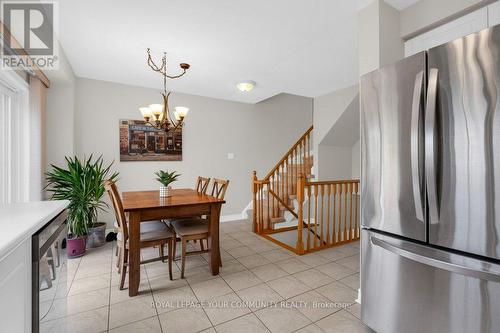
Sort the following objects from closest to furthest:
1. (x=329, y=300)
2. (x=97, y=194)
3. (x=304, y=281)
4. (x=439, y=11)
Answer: (x=439, y=11), (x=329, y=300), (x=304, y=281), (x=97, y=194)

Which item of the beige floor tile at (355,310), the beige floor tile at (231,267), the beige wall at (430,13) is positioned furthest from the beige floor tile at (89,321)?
the beige wall at (430,13)

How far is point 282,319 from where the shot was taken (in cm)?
182

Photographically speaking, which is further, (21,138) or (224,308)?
(21,138)

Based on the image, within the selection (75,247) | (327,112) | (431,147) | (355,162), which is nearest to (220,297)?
(431,147)

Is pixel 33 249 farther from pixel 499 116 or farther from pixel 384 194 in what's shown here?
pixel 499 116

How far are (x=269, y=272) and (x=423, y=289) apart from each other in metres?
1.55

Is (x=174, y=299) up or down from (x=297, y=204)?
down

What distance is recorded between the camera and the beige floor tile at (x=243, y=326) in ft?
5.57

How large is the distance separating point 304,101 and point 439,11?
14.4ft

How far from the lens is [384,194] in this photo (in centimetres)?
153

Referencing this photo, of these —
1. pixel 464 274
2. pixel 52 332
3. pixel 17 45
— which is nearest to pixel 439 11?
pixel 464 274

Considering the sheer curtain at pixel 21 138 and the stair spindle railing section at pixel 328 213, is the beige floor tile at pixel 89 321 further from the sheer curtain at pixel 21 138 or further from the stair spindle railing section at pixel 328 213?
the stair spindle railing section at pixel 328 213

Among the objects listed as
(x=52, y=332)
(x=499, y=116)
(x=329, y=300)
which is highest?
(x=499, y=116)

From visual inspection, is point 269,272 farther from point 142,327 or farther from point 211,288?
point 142,327
